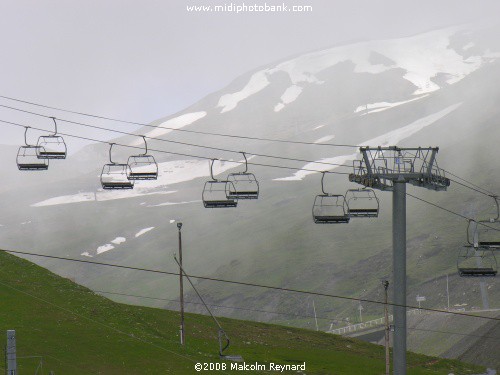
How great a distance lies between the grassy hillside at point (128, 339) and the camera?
294 feet

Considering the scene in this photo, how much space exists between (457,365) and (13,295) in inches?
2478

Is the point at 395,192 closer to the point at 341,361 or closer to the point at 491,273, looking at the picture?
the point at 491,273

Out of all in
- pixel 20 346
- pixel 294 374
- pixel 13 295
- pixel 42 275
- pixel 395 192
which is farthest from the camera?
pixel 42 275

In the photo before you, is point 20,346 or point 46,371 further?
point 20,346

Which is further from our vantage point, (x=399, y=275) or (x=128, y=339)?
(x=128, y=339)

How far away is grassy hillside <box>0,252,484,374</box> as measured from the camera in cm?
8962

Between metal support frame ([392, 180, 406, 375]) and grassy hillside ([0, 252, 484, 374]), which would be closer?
metal support frame ([392, 180, 406, 375])

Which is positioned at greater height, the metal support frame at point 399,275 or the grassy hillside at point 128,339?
the metal support frame at point 399,275

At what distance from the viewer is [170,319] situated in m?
128

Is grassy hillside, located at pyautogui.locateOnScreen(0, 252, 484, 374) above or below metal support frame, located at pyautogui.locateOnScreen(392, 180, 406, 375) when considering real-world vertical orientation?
below

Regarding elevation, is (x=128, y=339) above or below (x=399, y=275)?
below

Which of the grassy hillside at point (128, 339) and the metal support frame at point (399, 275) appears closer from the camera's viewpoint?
the metal support frame at point (399, 275)

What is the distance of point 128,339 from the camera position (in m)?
103

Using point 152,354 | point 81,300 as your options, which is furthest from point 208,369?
point 81,300
